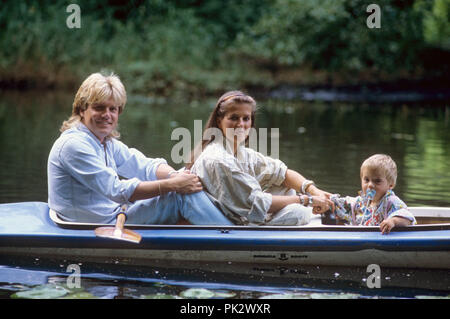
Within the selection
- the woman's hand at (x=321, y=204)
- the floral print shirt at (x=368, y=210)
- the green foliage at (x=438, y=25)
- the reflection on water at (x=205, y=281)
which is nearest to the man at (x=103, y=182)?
the reflection on water at (x=205, y=281)

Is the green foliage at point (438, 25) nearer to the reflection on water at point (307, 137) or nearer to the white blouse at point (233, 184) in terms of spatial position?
the reflection on water at point (307, 137)

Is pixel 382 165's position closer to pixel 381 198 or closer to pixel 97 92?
pixel 381 198

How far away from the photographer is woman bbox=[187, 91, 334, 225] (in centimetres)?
402

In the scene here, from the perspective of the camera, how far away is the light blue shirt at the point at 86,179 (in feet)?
13.0

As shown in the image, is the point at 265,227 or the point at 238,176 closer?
the point at 238,176

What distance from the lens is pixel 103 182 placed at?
3977 millimetres

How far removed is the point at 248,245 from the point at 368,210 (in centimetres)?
77

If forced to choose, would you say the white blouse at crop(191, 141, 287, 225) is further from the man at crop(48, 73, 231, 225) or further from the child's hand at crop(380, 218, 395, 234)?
the child's hand at crop(380, 218, 395, 234)

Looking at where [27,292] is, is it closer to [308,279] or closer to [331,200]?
[308,279]

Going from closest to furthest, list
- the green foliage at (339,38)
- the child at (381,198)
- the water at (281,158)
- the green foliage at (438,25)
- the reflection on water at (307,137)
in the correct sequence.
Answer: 1. the water at (281,158)
2. the child at (381,198)
3. the reflection on water at (307,137)
4. the green foliage at (438,25)
5. the green foliage at (339,38)

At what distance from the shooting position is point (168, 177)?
436 centimetres

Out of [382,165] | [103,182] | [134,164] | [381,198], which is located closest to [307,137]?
[134,164]
